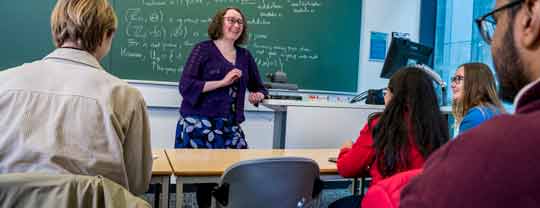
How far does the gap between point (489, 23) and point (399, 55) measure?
2573 mm

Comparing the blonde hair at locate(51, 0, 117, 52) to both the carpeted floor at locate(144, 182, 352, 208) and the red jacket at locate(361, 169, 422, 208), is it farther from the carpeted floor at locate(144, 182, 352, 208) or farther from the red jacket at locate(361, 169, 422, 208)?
the carpeted floor at locate(144, 182, 352, 208)

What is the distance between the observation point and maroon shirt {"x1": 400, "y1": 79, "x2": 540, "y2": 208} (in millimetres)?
390

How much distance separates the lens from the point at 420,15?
455 cm

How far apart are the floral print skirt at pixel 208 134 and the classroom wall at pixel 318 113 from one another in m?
0.48

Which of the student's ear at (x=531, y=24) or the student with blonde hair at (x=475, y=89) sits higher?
the student's ear at (x=531, y=24)

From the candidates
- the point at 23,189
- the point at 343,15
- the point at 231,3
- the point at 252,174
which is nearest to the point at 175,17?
the point at 231,3

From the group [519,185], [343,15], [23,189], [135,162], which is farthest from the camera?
[343,15]

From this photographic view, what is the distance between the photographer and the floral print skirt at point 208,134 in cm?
270

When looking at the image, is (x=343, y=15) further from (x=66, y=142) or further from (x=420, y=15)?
(x=66, y=142)

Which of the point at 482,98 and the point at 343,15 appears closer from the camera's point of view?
the point at 482,98

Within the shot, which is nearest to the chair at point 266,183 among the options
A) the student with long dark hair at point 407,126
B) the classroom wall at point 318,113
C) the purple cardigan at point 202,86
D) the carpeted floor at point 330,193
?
the student with long dark hair at point 407,126

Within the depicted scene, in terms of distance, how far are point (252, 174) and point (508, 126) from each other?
1.28 meters

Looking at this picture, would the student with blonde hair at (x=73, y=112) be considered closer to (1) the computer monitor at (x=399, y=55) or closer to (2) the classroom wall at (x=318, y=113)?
(2) the classroom wall at (x=318, y=113)

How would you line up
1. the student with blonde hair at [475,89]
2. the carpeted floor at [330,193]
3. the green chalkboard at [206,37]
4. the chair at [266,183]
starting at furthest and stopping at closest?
the carpeted floor at [330,193] < the green chalkboard at [206,37] < the student with blonde hair at [475,89] < the chair at [266,183]
